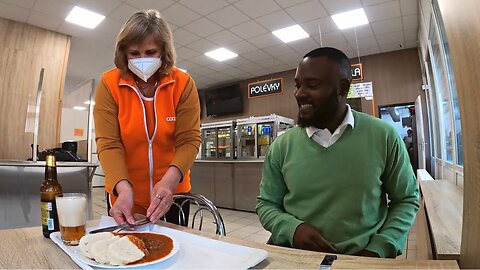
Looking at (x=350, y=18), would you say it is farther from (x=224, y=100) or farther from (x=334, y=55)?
(x=224, y=100)

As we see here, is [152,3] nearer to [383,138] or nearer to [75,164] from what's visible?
[75,164]

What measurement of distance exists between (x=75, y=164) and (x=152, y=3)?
279 cm

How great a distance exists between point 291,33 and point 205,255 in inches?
214

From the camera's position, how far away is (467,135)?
1.78 ft

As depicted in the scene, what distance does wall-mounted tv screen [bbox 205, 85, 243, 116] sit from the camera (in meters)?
8.83

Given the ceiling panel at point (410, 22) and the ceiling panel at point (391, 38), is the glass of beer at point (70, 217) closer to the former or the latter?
the ceiling panel at point (410, 22)

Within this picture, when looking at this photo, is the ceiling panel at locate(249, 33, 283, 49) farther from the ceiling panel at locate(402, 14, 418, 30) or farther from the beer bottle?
the beer bottle

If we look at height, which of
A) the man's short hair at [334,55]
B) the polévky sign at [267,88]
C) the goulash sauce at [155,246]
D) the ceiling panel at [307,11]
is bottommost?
the goulash sauce at [155,246]

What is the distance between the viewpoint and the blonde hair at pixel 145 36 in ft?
3.70

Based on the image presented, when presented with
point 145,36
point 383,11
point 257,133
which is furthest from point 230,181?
point 145,36

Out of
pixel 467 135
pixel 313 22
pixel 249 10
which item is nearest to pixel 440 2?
pixel 467 135

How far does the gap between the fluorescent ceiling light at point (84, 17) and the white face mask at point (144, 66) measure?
4223 mm

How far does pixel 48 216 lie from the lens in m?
0.89

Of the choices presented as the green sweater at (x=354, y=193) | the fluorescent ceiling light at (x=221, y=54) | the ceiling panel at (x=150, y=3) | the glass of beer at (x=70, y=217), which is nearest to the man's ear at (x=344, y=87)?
the green sweater at (x=354, y=193)
